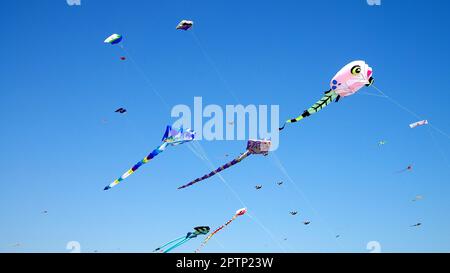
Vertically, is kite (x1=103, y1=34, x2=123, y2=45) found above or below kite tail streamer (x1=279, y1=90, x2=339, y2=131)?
above

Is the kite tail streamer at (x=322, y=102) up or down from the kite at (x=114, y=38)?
down

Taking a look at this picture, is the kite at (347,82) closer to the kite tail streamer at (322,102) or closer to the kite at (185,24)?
the kite tail streamer at (322,102)

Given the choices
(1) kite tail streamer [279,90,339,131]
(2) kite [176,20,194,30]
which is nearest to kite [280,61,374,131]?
(1) kite tail streamer [279,90,339,131]

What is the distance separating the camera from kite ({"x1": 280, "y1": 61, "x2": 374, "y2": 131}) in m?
40.7

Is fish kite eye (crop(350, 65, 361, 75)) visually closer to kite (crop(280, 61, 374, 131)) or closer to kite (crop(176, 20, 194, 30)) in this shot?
kite (crop(280, 61, 374, 131))

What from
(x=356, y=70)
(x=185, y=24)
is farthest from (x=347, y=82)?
(x=185, y=24)

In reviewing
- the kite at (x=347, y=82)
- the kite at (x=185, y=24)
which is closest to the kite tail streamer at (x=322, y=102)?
the kite at (x=347, y=82)

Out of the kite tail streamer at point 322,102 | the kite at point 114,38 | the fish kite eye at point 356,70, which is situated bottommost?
the kite tail streamer at point 322,102

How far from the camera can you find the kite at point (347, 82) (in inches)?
1603

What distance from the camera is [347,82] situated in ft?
134

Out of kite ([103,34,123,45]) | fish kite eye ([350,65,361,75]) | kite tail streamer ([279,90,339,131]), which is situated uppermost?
kite ([103,34,123,45])

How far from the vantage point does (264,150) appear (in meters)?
57.2
